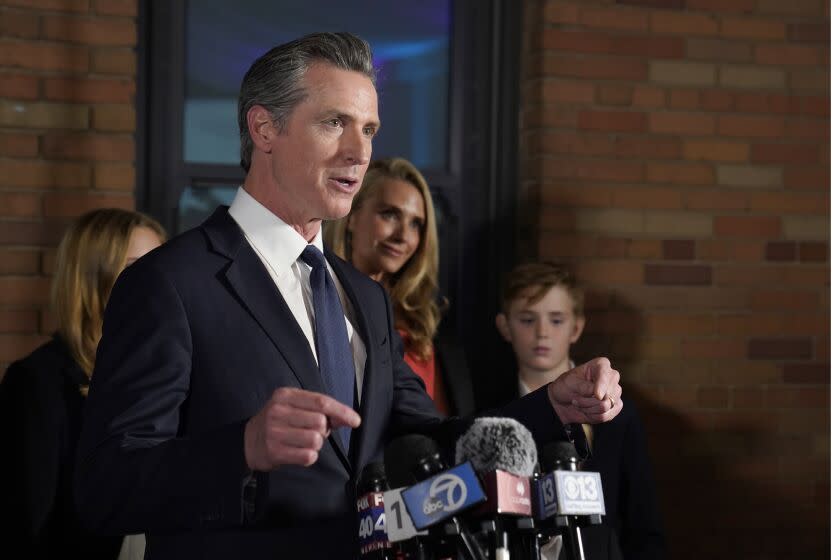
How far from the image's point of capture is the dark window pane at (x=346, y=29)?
3.70 metres

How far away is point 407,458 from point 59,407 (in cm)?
162

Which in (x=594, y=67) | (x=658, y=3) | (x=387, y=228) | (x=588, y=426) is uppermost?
(x=658, y=3)

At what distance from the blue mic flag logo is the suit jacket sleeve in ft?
0.86

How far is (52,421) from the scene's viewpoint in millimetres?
2746

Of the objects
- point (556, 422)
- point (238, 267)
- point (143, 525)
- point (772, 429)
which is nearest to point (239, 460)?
point (143, 525)

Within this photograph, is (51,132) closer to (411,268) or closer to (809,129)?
(411,268)

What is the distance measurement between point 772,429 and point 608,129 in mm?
1215

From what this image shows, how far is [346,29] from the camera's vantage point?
386cm

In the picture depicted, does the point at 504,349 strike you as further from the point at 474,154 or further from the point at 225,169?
the point at 225,169

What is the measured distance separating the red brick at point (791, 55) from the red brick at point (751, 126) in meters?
0.20

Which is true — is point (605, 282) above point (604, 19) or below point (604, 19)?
below

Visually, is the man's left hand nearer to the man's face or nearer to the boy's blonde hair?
the man's face

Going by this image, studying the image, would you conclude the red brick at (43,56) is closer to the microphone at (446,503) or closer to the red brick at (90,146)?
the red brick at (90,146)

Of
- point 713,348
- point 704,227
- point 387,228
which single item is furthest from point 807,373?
point 387,228
